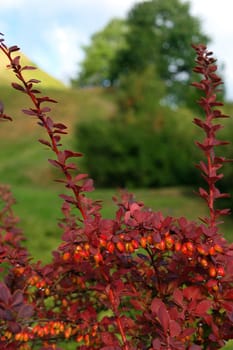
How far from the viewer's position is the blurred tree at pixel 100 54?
171 ft

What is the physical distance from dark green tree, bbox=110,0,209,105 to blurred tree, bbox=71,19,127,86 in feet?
29.1

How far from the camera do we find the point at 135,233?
177cm

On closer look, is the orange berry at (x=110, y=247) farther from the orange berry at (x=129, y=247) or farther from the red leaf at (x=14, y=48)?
the red leaf at (x=14, y=48)

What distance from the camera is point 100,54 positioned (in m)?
53.8

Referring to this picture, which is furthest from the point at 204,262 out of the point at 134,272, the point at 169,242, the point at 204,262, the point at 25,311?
the point at 25,311

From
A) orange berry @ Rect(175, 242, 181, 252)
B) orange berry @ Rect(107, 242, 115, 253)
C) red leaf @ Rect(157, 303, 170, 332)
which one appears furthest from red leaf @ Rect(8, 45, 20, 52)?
red leaf @ Rect(157, 303, 170, 332)

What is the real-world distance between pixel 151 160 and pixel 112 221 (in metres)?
15.2

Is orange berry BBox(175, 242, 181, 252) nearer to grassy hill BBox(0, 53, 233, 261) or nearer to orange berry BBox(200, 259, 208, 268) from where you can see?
orange berry BBox(200, 259, 208, 268)

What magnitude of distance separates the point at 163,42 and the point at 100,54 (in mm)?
13433

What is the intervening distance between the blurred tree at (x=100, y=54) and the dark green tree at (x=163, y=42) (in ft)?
29.1

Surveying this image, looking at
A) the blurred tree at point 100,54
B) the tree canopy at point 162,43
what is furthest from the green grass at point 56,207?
the blurred tree at point 100,54

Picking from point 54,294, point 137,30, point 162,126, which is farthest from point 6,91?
point 54,294

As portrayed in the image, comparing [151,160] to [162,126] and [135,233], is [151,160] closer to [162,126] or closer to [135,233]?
[162,126]

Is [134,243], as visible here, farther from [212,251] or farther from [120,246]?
[212,251]
